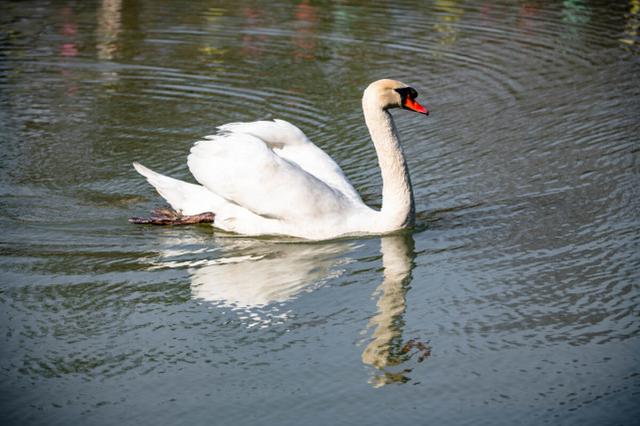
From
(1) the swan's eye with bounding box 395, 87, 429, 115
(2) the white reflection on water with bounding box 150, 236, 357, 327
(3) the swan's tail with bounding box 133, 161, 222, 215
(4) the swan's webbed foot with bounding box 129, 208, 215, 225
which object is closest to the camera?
(2) the white reflection on water with bounding box 150, 236, 357, 327

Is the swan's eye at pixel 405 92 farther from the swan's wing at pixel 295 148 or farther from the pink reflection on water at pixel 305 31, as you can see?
the pink reflection on water at pixel 305 31

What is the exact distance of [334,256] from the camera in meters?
8.38

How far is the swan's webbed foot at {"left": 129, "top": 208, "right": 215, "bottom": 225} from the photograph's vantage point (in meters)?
9.12

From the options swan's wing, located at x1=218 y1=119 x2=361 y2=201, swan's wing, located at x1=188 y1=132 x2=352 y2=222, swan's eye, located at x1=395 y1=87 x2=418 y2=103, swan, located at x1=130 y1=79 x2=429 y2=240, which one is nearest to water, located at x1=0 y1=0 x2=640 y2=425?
swan, located at x1=130 y1=79 x2=429 y2=240

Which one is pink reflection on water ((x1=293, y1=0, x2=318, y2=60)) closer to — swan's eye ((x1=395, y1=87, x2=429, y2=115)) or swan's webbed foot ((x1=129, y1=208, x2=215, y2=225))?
swan's webbed foot ((x1=129, y1=208, x2=215, y2=225))

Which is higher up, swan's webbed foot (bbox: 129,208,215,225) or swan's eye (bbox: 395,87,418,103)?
swan's eye (bbox: 395,87,418,103)

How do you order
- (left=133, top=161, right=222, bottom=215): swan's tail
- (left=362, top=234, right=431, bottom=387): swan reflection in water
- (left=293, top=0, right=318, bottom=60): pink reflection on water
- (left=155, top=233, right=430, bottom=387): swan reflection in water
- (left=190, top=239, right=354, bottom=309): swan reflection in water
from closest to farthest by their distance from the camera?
(left=362, top=234, right=431, bottom=387): swan reflection in water → (left=155, top=233, right=430, bottom=387): swan reflection in water → (left=190, top=239, right=354, bottom=309): swan reflection in water → (left=133, top=161, right=222, bottom=215): swan's tail → (left=293, top=0, right=318, bottom=60): pink reflection on water

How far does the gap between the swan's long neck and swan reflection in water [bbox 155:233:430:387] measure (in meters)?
0.16

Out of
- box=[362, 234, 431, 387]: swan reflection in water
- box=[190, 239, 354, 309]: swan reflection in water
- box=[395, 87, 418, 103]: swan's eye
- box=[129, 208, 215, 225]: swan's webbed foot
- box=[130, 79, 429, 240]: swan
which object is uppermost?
box=[395, 87, 418, 103]: swan's eye

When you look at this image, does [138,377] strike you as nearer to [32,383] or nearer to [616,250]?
[32,383]

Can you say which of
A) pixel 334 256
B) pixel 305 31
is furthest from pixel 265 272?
pixel 305 31

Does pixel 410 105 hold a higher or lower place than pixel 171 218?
higher

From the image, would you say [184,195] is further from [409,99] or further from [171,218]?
[409,99]

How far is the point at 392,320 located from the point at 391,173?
6.12 ft
